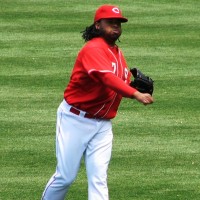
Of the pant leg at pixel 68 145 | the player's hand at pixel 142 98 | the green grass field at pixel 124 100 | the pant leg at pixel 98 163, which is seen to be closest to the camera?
the player's hand at pixel 142 98

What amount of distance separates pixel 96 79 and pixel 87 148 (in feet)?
2.12

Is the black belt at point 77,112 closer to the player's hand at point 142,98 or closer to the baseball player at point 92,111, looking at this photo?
the baseball player at point 92,111

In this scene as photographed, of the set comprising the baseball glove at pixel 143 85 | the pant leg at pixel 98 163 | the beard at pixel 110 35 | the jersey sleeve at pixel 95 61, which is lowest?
the pant leg at pixel 98 163

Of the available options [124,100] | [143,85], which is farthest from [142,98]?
[124,100]

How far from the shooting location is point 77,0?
68.8 ft

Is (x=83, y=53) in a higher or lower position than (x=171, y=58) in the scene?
higher

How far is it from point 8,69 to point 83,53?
7271 millimetres

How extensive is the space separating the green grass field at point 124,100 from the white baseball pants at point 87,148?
1.19m

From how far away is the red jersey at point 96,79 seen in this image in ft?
25.5

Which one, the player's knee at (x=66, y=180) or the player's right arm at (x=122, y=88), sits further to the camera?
the player's knee at (x=66, y=180)

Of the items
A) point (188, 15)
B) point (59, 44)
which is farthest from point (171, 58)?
point (188, 15)

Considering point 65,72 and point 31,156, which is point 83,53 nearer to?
point 31,156

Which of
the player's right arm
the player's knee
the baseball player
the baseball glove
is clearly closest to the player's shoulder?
the baseball player

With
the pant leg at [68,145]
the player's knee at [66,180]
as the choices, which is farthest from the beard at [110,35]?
the player's knee at [66,180]
